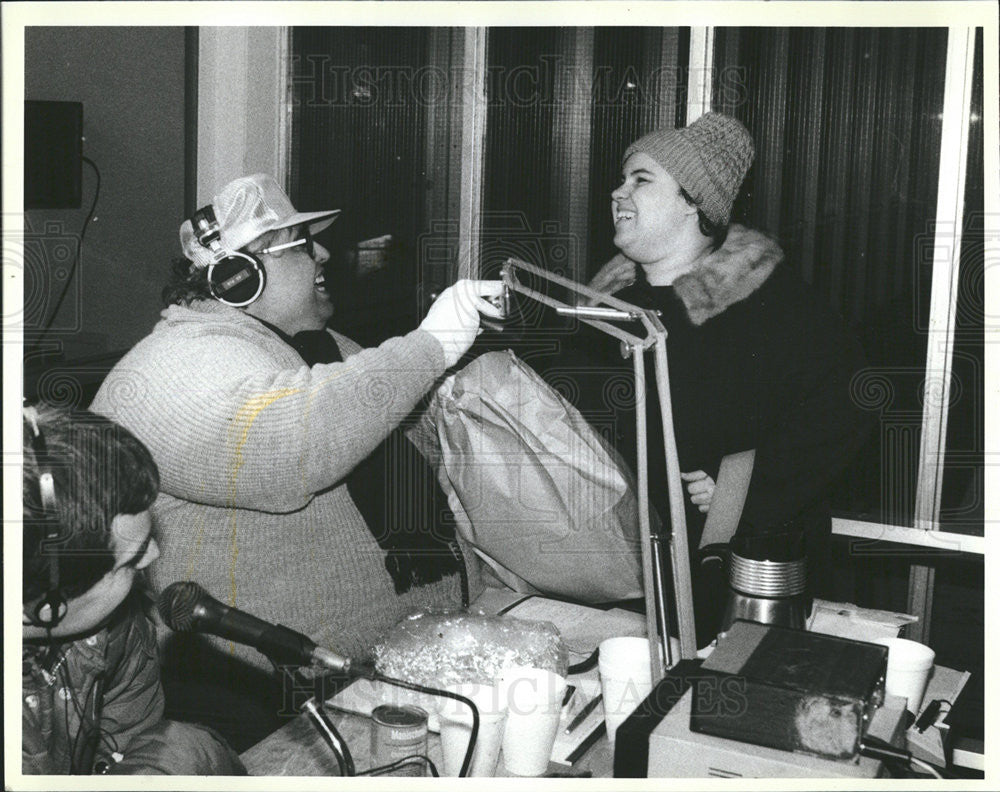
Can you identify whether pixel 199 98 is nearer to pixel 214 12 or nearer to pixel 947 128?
pixel 214 12

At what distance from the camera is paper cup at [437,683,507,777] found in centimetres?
124

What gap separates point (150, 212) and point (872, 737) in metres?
1.45

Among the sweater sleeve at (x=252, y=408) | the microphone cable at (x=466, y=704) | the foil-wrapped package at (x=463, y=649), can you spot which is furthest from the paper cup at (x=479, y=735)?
the sweater sleeve at (x=252, y=408)

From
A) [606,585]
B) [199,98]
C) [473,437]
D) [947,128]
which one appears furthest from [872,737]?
[199,98]

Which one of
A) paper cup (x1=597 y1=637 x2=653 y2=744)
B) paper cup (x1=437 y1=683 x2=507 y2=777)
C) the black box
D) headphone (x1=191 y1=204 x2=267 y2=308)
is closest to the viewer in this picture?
the black box

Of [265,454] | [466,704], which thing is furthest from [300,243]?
[466,704]

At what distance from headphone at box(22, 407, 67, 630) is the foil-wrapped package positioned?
454mm

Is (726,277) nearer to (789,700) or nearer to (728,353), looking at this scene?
(728,353)

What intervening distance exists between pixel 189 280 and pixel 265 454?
35 centimetres

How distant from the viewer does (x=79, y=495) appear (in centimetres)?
146

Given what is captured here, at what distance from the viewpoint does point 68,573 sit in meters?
1.46

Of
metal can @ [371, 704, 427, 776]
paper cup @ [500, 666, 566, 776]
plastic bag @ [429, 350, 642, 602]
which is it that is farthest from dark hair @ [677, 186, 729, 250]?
metal can @ [371, 704, 427, 776]

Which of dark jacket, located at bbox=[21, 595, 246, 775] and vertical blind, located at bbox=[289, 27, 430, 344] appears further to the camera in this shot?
vertical blind, located at bbox=[289, 27, 430, 344]

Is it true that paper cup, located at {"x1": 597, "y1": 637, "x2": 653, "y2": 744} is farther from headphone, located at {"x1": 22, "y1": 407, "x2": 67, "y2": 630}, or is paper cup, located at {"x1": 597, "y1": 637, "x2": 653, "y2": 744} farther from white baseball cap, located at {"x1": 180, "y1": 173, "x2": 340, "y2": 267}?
white baseball cap, located at {"x1": 180, "y1": 173, "x2": 340, "y2": 267}
